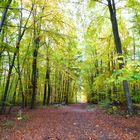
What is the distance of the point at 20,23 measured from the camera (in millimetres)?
13781

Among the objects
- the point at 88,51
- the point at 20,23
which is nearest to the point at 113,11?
the point at 20,23

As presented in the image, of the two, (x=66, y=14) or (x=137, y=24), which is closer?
(x=66, y=14)

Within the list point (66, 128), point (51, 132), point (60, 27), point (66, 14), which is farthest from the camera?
point (66, 14)

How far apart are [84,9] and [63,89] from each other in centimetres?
2149

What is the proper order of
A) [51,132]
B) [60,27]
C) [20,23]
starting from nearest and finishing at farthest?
[51,132], [60,27], [20,23]

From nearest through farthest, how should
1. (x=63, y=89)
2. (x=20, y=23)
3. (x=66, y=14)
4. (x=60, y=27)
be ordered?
(x=60, y=27), (x=66, y=14), (x=20, y=23), (x=63, y=89)

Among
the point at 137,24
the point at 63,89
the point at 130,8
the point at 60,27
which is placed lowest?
the point at 63,89

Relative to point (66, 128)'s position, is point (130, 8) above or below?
above

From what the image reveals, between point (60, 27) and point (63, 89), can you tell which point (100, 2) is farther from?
point (63, 89)

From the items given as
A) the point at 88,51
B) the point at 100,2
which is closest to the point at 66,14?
the point at 100,2

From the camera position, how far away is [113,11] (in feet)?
41.6

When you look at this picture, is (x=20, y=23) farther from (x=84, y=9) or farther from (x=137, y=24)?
(x=137, y=24)

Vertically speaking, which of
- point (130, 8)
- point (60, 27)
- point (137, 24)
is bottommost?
point (60, 27)

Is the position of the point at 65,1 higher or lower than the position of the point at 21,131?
higher
